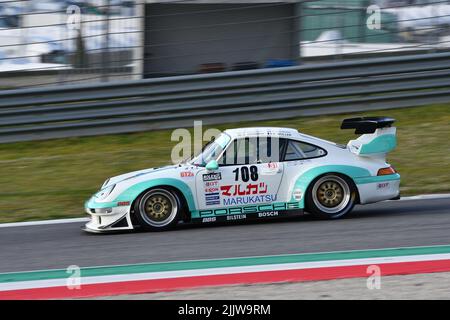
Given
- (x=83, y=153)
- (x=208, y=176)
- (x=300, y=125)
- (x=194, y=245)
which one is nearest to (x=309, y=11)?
(x=300, y=125)

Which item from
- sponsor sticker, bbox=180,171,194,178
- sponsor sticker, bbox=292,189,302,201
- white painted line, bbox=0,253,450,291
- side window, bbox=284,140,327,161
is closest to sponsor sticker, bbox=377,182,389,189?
side window, bbox=284,140,327,161

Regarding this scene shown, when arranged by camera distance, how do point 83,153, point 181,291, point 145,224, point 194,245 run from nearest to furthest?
point 181,291 < point 194,245 < point 145,224 < point 83,153

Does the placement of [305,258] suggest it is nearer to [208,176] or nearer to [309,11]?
[208,176]

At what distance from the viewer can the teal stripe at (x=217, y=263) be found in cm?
716

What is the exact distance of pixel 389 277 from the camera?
657cm

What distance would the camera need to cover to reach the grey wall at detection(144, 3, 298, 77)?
13625 millimetres

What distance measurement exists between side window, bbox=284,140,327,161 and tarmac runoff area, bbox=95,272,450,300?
2689 mm

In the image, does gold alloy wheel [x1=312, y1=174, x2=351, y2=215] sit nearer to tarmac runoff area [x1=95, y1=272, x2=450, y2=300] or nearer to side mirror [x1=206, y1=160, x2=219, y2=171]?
side mirror [x1=206, y1=160, x2=219, y2=171]

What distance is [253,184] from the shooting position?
349 inches

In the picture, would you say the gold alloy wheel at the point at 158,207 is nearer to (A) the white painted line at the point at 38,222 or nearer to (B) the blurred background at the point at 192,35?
(A) the white painted line at the point at 38,222

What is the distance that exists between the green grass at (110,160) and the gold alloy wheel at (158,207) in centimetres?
169

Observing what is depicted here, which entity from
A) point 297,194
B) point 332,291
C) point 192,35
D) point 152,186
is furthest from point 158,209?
point 192,35

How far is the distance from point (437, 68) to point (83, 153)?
241 inches

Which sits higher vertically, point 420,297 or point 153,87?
point 153,87
